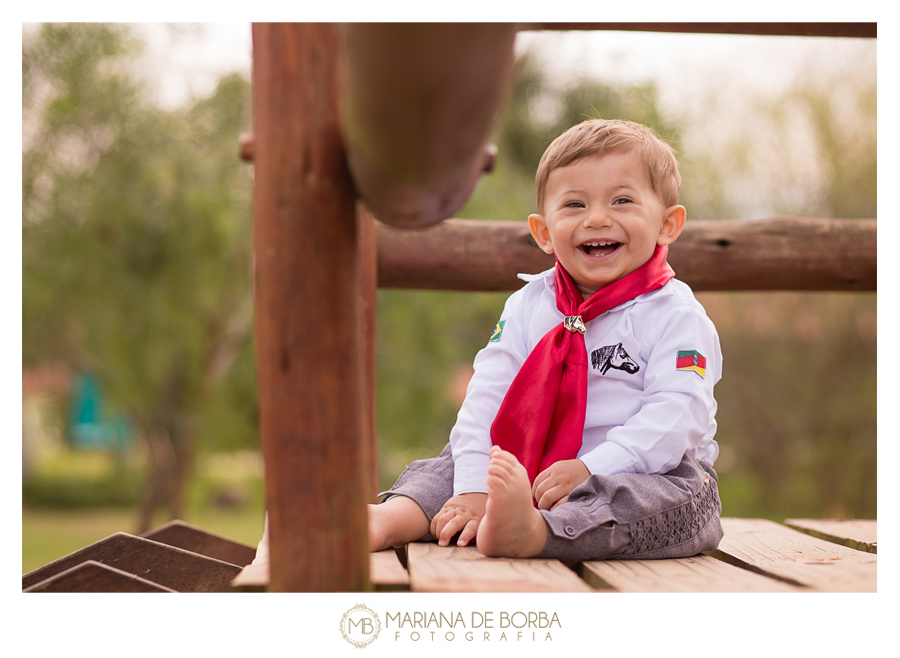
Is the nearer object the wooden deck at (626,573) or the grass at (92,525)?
the wooden deck at (626,573)

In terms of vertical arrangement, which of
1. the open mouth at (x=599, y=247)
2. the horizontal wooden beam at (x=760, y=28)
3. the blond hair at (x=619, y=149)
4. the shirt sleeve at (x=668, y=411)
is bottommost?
the shirt sleeve at (x=668, y=411)

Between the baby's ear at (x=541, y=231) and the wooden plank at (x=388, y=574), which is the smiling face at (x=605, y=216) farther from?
the wooden plank at (x=388, y=574)

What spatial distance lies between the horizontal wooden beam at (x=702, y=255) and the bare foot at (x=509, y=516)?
112cm

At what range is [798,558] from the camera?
Answer: 1.48 m

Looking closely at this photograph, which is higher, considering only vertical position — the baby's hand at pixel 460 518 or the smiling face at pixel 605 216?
the smiling face at pixel 605 216

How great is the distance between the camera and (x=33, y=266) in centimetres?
455

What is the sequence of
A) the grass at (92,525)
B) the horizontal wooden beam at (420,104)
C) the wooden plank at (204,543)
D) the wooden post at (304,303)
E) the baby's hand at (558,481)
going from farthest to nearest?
the grass at (92,525)
the wooden plank at (204,543)
the baby's hand at (558,481)
the wooden post at (304,303)
the horizontal wooden beam at (420,104)

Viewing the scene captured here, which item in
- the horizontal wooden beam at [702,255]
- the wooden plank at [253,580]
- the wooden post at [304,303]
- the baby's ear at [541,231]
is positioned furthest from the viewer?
the horizontal wooden beam at [702,255]

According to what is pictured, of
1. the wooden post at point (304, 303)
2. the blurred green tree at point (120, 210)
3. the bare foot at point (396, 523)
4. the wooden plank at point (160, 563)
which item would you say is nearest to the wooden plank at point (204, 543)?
the wooden plank at point (160, 563)

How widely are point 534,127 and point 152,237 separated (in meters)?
3.93

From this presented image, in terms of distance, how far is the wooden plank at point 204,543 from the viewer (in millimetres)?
1945

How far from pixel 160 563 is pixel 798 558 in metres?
1.26

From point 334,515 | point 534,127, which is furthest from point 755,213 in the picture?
point 334,515
